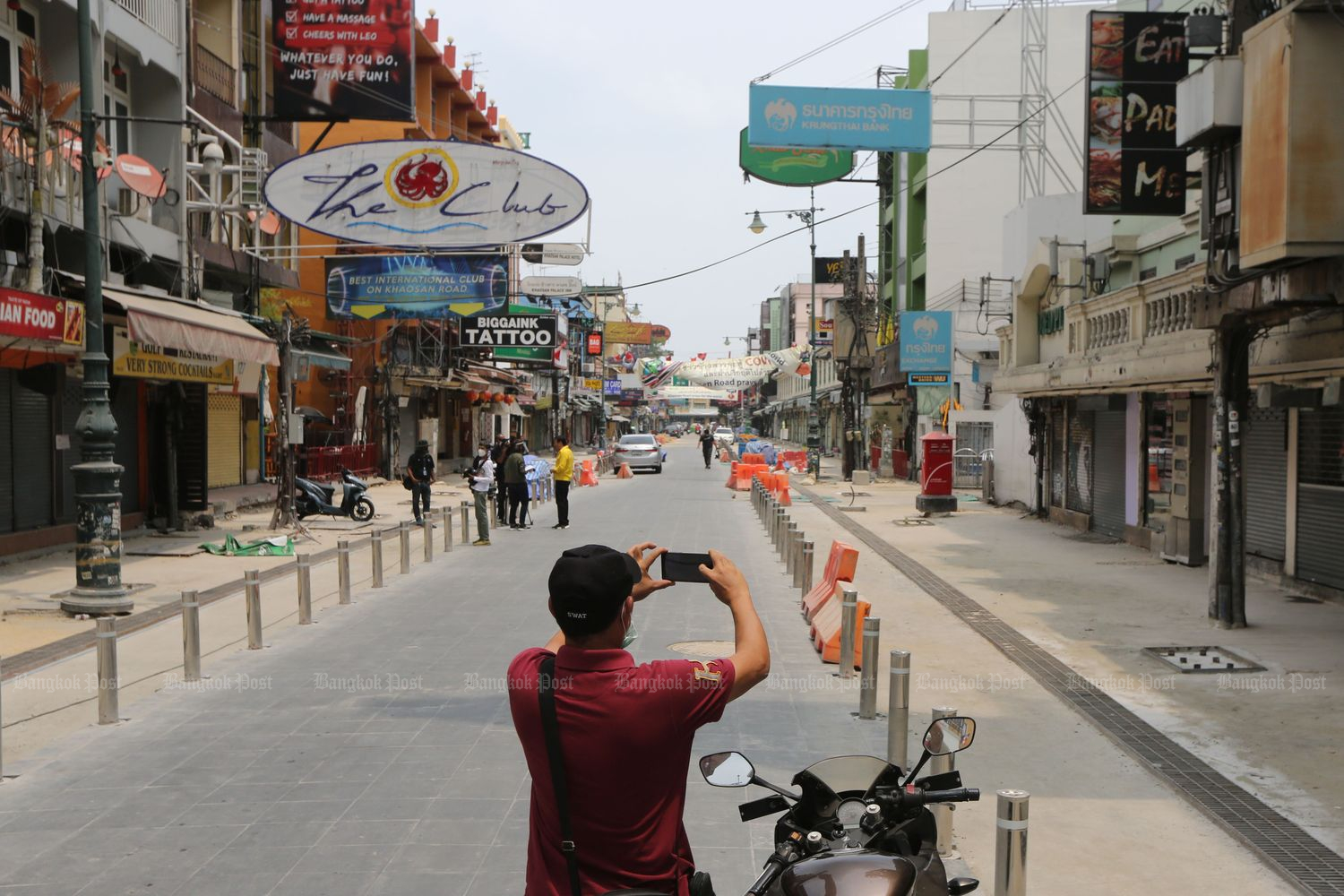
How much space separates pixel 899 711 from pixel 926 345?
29449 millimetres

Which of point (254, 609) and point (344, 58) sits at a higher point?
point (344, 58)

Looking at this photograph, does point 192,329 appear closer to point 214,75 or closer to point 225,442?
point 214,75

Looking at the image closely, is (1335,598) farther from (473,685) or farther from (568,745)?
(568,745)

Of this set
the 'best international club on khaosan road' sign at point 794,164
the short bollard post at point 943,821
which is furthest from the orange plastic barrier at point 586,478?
the short bollard post at point 943,821

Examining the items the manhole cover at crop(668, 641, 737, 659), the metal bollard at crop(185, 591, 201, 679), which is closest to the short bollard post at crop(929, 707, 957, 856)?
the manhole cover at crop(668, 641, 737, 659)

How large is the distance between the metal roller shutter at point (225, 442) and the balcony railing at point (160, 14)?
24.2 ft

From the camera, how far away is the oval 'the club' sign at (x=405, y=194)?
16453mm

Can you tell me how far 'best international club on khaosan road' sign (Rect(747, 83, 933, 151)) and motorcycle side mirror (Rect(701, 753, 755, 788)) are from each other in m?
19.1

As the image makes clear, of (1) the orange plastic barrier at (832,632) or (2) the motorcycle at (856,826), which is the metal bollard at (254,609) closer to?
(1) the orange plastic barrier at (832,632)

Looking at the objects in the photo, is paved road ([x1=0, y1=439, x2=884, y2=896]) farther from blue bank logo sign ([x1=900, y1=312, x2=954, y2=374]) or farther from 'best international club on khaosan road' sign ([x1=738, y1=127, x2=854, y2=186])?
blue bank logo sign ([x1=900, y1=312, x2=954, y2=374])

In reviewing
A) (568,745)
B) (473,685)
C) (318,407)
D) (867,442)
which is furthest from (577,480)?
(568,745)

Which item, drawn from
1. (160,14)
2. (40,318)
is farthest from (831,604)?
(160,14)

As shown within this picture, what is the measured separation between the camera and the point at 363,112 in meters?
23.1

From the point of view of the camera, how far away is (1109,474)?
2148cm
